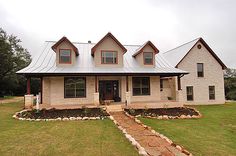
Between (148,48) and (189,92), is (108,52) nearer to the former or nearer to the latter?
(148,48)

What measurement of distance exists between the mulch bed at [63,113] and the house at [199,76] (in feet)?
38.2

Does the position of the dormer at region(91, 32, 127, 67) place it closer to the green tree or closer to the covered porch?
the covered porch

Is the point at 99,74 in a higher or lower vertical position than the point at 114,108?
higher

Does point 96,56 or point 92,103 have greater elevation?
point 96,56

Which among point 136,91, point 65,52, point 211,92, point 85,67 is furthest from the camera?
point 211,92

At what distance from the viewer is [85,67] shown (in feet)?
56.9

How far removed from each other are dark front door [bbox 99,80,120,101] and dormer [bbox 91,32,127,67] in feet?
5.59

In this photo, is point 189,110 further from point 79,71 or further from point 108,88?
point 79,71

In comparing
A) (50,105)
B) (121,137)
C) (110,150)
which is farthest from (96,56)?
(110,150)

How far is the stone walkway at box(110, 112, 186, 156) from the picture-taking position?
690 centimetres

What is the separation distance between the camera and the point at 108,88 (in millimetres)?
18672

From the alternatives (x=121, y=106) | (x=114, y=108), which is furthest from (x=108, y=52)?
(x=114, y=108)

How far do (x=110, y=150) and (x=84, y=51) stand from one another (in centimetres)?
1444

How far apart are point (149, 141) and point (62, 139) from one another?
368 cm
